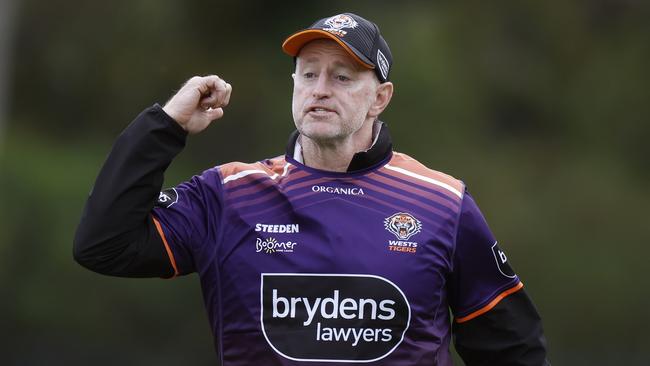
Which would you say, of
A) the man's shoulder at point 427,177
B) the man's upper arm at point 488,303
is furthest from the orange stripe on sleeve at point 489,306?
the man's shoulder at point 427,177

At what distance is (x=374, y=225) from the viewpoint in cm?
392

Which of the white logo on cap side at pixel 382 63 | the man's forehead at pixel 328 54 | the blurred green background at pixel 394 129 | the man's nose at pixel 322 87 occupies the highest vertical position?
the man's forehead at pixel 328 54

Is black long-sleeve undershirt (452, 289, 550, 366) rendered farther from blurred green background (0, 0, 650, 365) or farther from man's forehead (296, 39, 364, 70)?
A: blurred green background (0, 0, 650, 365)

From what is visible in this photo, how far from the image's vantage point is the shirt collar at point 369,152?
4008mm

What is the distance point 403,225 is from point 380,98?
0.52 metres

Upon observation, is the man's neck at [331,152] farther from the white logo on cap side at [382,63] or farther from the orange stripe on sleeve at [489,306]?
the orange stripe on sleeve at [489,306]

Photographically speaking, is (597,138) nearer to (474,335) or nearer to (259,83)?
(259,83)

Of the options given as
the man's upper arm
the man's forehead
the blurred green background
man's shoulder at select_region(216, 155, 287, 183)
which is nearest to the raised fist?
man's shoulder at select_region(216, 155, 287, 183)

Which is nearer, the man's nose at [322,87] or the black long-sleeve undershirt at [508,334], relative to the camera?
the man's nose at [322,87]

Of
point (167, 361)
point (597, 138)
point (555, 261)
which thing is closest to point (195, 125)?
point (167, 361)

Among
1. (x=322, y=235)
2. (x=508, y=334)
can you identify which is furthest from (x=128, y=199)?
(x=508, y=334)

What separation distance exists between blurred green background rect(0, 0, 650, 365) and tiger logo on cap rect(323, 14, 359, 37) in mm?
6880

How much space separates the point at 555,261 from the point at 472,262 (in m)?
8.36

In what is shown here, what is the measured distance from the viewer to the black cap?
12.8ft
